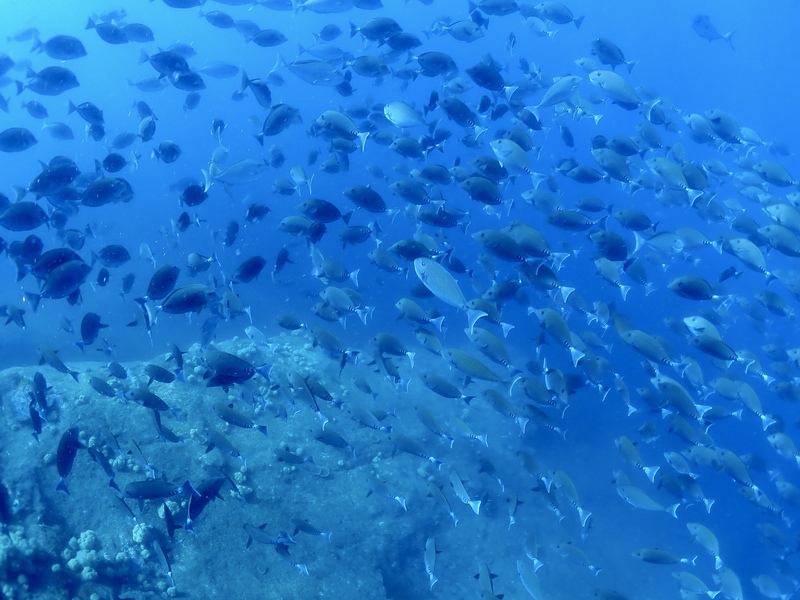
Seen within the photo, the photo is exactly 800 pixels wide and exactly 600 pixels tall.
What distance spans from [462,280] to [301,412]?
1401cm

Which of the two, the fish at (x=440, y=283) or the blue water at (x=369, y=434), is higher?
the fish at (x=440, y=283)

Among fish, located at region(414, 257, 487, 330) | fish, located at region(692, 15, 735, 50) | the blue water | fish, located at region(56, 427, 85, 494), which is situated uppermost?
fish, located at region(692, 15, 735, 50)

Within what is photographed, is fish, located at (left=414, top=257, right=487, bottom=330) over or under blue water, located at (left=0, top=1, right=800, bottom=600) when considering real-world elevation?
over

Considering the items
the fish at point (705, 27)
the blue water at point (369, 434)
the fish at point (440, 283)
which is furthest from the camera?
the fish at point (705, 27)

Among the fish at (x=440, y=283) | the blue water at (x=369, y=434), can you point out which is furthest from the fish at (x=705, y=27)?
the fish at (x=440, y=283)

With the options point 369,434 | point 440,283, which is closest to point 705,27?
point 440,283

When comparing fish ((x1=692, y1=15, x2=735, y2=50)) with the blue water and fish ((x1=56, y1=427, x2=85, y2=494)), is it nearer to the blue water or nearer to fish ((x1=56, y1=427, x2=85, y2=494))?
the blue water

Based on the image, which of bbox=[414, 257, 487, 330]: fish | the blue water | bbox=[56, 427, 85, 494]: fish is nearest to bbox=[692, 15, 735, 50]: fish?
the blue water

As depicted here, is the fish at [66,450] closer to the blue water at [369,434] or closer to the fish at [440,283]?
the blue water at [369,434]

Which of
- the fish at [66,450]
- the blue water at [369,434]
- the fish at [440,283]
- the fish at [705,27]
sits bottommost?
the blue water at [369,434]

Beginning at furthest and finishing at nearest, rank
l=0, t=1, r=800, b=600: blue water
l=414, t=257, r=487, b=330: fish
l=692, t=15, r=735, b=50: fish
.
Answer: l=692, t=15, r=735, b=50: fish
l=0, t=1, r=800, b=600: blue water
l=414, t=257, r=487, b=330: fish

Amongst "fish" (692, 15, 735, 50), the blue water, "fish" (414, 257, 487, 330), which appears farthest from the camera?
"fish" (692, 15, 735, 50)

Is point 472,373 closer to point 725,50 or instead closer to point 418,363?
point 418,363

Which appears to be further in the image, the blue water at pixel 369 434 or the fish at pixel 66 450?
the blue water at pixel 369 434
